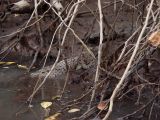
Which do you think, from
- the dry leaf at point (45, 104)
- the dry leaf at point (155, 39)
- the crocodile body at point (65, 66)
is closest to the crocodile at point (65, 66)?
the crocodile body at point (65, 66)

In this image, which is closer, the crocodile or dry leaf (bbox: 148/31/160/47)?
dry leaf (bbox: 148/31/160/47)

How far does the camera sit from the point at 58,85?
463cm

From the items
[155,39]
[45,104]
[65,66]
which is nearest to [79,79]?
[65,66]

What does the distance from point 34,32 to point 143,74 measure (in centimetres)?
196

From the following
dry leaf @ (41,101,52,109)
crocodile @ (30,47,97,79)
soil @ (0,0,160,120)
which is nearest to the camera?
soil @ (0,0,160,120)

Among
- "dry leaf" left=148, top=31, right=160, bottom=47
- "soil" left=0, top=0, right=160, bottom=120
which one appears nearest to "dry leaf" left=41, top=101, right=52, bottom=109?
"soil" left=0, top=0, right=160, bottom=120

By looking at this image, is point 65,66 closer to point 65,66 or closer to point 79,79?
point 65,66

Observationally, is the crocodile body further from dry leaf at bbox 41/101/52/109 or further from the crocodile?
dry leaf at bbox 41/101/52/109

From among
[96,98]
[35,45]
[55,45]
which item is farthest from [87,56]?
[96,98]

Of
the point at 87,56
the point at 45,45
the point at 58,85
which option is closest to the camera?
the point at 58,85

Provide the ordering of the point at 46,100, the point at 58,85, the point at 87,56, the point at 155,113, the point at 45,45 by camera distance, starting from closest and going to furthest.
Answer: the point at 155,113, the point at 46,100, the point at 58,85, the point at 87,56, the point at 45,45

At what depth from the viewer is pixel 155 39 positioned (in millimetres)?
2994

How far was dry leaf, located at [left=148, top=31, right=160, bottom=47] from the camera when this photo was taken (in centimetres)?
298

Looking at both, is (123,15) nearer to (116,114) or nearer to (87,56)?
(87,56)
